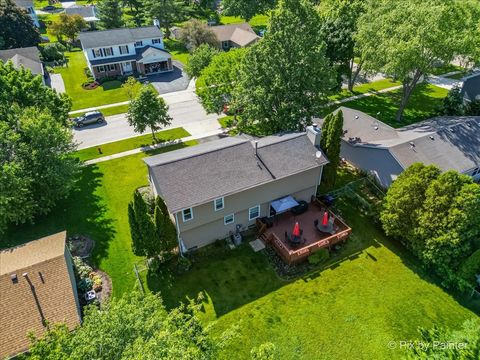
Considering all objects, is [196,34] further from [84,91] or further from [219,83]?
[219,83]

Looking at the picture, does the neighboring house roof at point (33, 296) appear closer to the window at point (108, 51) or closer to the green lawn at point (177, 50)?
the window at point (108, 51)

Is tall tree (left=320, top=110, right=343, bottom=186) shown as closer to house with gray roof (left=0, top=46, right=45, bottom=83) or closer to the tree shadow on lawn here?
the tree shadow on lawn

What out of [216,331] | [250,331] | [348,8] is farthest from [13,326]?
[348,8]

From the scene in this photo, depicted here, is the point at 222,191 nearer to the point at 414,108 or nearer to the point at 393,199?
the point at 393,199

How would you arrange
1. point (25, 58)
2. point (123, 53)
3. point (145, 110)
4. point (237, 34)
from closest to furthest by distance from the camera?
point (145, 110) → point (25, 58) → point (123, 53) → point (237, 34)

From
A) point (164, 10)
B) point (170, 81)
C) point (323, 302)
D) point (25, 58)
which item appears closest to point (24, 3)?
point (164, 10)

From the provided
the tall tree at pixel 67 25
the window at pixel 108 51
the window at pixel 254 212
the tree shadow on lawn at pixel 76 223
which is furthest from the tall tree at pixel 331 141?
the tall tree at pixel 67 25
